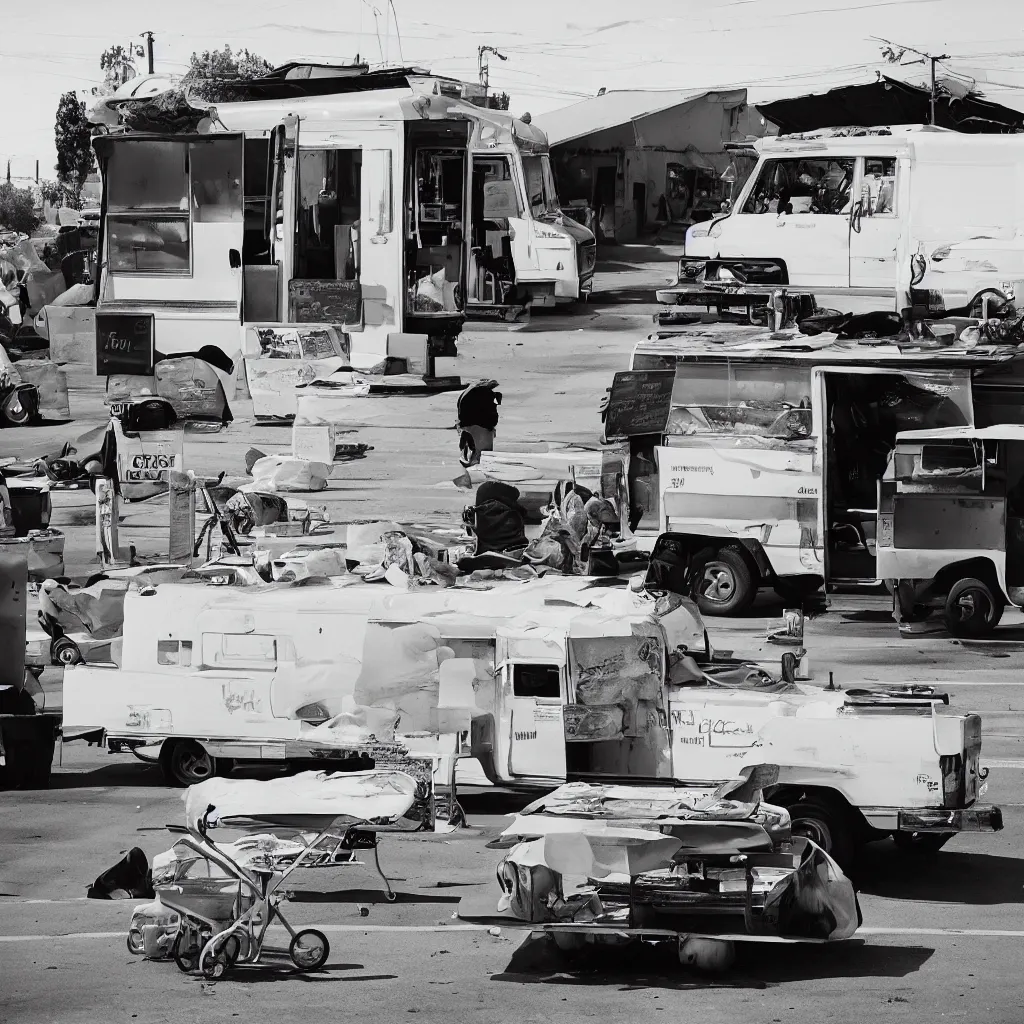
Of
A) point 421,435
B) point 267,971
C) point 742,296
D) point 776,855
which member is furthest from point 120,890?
point 742,296

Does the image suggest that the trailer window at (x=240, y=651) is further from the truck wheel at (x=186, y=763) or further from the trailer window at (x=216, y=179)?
the trailer window at (x=216, y=179)

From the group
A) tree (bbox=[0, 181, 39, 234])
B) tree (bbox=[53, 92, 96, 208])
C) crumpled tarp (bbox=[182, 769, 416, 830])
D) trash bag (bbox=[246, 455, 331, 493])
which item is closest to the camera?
crumpled tarp (bbox=[182, 769, 416, 830])

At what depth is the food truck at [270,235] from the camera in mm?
26250

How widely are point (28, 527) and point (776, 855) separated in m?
12.2

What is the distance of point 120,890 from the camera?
10938 mm

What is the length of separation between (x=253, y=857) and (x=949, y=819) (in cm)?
390

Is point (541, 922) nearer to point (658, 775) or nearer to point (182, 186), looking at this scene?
point (658, 775)

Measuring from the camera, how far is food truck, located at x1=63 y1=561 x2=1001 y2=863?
11.1m

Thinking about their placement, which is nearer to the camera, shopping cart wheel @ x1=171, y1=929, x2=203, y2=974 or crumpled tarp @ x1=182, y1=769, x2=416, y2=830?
shopping cart wheel @ x1=171, y1=929, x2=203, y2=974

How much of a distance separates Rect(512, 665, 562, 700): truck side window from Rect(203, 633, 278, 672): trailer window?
1712mm

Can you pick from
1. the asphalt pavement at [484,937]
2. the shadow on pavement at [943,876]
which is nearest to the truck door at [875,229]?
the asphalt pavement at [484,937]

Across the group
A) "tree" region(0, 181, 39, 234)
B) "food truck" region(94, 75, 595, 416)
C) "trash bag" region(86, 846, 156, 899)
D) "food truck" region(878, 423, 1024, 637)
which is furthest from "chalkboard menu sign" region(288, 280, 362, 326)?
"tree" region(0, 181, 39, 234)

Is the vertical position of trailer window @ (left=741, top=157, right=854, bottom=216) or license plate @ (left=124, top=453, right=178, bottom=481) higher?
trailer window @ (left=741, top=157, right=854, bottom=216)

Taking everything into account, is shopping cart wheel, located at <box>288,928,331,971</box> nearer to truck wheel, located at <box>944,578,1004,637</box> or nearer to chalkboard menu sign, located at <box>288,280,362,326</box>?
truck wheel, located at <box>944,578,1004,637</box>
